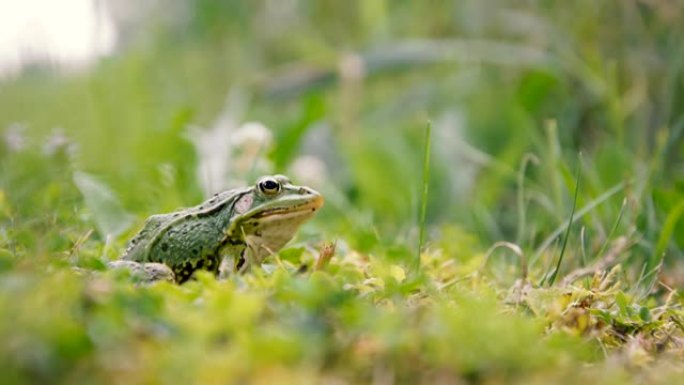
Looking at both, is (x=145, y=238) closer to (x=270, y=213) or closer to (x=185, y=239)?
(x=185, y=239)

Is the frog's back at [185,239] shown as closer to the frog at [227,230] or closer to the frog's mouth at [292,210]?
the frog at [227,230]

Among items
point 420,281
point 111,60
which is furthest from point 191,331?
point 111,60

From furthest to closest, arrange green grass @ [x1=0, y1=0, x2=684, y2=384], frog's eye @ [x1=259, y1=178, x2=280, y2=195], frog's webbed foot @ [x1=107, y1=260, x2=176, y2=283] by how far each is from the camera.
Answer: frog's eye @ [x1=259, y1=178, x2=280, y2=195], frog's webbed foot @ [x1=107, y1=260, x2=176, y2=283], green grass @ [x1=0, y1=0, x2=684, y2=384]

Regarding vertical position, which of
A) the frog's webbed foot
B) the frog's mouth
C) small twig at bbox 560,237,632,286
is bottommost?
small twig at bbox 560,237,632,286

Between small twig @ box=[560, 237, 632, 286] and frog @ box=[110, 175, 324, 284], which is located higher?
frog @ box=[110, 175, 324, 284]

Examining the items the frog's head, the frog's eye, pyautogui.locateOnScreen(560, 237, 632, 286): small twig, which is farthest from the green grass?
the frog's eye

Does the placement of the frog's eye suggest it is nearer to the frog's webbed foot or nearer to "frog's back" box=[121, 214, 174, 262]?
"frog's back" box=[121, 214, 174, 262]

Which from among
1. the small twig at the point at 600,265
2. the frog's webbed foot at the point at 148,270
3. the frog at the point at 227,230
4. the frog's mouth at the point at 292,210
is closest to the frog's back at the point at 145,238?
the frog at the point at 227,230

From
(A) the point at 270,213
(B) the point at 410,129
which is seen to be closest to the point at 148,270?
(A) the point at 270,213
